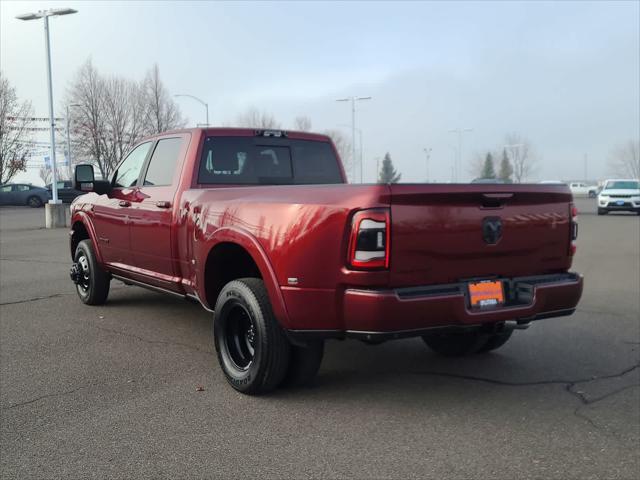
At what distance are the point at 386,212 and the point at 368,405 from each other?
1.38 m

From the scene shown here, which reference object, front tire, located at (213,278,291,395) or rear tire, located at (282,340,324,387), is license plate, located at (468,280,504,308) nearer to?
rear tire, located at (282,340,324,387)

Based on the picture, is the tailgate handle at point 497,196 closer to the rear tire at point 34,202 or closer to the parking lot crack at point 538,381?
the parking lot crack at point 538,381

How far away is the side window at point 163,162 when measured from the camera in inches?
219

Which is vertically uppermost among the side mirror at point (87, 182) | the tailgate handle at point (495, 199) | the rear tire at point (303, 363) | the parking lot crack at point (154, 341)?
the side mirror at point (87, 182)

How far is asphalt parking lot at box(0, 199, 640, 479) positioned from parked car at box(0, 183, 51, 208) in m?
35.9

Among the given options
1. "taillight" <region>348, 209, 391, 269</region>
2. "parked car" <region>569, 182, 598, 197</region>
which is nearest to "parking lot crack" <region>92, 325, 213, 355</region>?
"taillight" <region>348, 209, 391, 269</region>

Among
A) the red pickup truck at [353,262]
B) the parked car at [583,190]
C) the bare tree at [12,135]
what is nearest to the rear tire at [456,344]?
the red pickup truck at [353,262]

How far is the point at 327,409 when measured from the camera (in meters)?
3.95

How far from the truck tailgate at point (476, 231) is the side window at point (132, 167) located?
3.54 m

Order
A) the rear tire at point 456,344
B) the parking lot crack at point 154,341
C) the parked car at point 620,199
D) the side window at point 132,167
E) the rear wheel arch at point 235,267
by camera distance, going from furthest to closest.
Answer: the parked car at point 620,199 < the side window at point 132,167 < the parking lot crack at point 154,341 < the rear tire at point 456,344 < the rear wheel arch at point 235,267

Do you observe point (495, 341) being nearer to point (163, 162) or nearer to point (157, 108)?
point (163, 162)

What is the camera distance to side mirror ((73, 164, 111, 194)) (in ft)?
20.9

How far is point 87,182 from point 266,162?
2.06 metres

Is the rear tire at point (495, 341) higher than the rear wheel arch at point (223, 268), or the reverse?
the rear wheel arch at point (223, 268)
